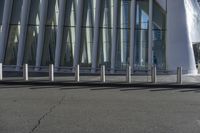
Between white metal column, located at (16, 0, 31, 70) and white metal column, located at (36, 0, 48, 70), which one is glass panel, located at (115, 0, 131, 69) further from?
white metal column, located at (16, 0, 31, 70)

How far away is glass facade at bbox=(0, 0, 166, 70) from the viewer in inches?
1166

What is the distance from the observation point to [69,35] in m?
30.8

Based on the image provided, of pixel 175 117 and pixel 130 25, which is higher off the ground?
pixel 130 25

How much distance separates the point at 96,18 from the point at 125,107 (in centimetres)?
1889

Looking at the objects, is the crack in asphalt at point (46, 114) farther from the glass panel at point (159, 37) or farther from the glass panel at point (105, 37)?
the glass panel at point (105, 37)

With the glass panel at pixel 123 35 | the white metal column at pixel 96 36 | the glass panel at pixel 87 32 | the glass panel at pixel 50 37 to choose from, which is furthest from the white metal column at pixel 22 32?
the glass panel at pixel 123 35

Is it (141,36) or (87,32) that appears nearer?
(141,36)

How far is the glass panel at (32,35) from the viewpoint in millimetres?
30875

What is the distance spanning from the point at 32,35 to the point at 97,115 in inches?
873

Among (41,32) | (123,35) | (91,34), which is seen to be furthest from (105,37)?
(41,32)

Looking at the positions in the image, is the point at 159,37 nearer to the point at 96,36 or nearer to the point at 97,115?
the point at 96,36

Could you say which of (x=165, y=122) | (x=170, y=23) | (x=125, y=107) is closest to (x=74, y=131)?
(x=165, y=122)

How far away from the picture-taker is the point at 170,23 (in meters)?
28.1

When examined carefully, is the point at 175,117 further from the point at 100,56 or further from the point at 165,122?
the point at 100,56
